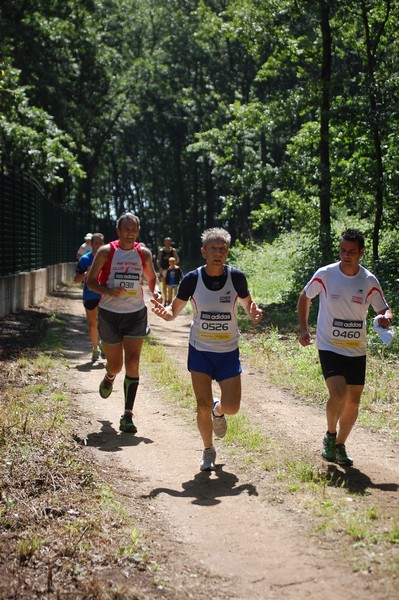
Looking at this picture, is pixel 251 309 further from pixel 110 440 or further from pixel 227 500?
pixel 110 440

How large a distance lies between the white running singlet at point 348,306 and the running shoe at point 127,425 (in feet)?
7.78

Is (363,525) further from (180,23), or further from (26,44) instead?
(180,23)

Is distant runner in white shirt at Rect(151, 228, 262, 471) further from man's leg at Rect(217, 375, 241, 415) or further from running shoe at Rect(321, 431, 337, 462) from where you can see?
running shoe at Rect(321, 431, 337, 462)

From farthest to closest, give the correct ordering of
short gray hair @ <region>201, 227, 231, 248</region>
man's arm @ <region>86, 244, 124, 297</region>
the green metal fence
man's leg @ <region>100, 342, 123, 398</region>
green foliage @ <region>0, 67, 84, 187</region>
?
1. green foliage @ <region>0, 67, 84, 187</region>
2. the green metal fence
3. man's leg @ <region>100, 342, 123, 398</region>
4. man's arm @ <region>86, 244, 124, 297</region>
5. short gray hair @ <region>201, 227, 231, 248</region>

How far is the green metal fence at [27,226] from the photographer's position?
17562 mm

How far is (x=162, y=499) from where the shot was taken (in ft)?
19.9

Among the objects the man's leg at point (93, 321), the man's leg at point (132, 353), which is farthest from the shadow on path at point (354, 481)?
the man's leg at point (93, 321)

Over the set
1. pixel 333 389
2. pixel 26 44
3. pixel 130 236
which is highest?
pixel 26 44

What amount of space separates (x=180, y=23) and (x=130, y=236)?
4426cm

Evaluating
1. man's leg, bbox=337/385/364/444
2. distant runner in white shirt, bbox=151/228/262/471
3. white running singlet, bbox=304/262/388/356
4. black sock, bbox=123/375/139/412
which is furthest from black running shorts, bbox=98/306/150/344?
man's leg, bbox=337/385/364/444

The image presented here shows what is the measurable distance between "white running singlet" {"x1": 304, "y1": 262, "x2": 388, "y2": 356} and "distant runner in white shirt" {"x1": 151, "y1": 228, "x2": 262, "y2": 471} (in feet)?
2.03

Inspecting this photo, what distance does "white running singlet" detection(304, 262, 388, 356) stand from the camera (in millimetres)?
6711

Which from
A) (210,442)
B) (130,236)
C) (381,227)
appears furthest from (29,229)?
(210,442)

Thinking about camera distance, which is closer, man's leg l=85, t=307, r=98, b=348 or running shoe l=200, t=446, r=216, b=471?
running shoe l=200, t=446, r=216, b=471
